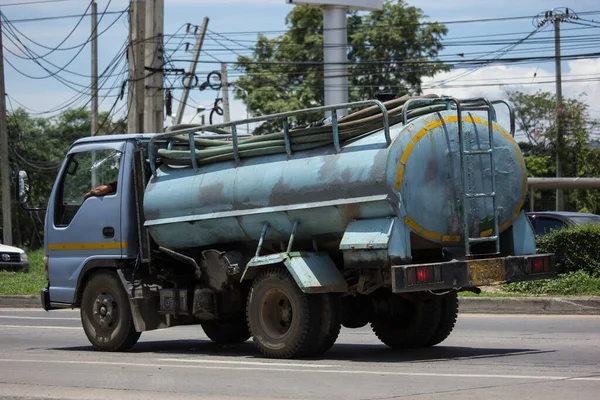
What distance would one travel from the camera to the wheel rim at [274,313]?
10383mm

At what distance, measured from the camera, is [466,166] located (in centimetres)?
1000

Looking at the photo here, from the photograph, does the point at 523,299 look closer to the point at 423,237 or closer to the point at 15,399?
the point at 423,237

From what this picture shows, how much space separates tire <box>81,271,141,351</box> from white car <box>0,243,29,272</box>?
634 inches

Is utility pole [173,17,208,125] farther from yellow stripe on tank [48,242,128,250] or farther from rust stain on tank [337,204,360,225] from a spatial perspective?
rust stain on tank [337,204,360,225]

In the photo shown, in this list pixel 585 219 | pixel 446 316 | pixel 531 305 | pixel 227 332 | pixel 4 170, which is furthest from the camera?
pixel 4 170

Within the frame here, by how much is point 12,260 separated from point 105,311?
54.5 feet

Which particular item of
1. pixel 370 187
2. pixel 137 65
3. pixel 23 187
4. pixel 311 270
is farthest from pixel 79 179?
pixel 137 65

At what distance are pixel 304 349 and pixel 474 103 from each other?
3.06 meters

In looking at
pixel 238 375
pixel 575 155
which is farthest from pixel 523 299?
pixel 575 155

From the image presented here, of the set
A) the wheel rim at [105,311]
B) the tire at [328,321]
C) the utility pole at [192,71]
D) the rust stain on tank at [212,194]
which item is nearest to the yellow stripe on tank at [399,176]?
the tire at [328,321]

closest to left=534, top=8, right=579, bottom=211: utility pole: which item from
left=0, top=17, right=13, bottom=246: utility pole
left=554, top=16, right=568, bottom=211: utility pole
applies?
left=554, top=16, right=568, bottom=211: utility pole

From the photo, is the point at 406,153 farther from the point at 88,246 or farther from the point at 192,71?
the point at 192,71

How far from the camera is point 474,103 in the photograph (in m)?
10.4

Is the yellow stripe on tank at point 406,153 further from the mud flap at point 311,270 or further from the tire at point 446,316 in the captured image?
the tire at point 446,316
